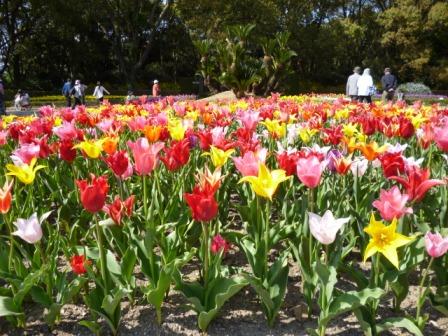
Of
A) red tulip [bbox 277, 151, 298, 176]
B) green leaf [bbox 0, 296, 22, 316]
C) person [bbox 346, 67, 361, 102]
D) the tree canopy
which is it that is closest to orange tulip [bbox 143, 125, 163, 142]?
red tulip [bbox 277, 151, 298, 176]

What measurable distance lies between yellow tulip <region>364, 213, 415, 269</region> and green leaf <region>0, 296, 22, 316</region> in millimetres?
1419

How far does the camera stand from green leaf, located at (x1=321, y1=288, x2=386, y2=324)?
1793 mm

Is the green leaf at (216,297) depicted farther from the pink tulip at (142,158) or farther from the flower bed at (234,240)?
the pink tulip at (142,158)

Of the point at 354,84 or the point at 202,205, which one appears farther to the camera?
the point at 354,84

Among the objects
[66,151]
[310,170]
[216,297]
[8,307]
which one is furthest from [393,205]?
[66,151]

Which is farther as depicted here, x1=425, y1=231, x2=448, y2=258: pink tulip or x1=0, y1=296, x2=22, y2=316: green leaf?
x1=0, y1=296, x2=22, y2=316: green leaf

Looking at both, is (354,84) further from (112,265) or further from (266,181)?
(112,265)

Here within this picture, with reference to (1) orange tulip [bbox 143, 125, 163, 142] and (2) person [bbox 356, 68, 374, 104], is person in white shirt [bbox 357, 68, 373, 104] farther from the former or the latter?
(1) orange tulip [bbox 143, 125, 163, 142]

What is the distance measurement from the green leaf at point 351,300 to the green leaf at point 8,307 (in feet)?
4.12

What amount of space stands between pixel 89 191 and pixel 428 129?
2.33 meters

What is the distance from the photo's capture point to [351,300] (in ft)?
6.02

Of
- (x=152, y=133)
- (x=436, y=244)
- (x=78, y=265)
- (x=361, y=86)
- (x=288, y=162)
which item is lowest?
(x=78, y=265)

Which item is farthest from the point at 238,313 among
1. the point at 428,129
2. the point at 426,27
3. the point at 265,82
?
the point at 426,27

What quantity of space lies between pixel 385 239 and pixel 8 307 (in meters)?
1.53
